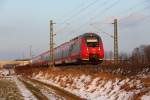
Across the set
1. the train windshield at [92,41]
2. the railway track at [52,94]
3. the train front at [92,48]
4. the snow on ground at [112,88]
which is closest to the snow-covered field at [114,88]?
the snow on ground at [112,88]

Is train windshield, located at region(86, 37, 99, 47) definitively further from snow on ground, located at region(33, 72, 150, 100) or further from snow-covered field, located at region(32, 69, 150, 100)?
snow on ground, located at region(33, 72, 150, 100)

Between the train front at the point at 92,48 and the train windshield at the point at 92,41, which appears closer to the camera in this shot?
the train front at the point at 92,48

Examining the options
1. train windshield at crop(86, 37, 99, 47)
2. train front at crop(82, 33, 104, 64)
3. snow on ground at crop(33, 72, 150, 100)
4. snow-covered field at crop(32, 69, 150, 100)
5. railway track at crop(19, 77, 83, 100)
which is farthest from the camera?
train windshield at crop(86, 37, 99, 47)

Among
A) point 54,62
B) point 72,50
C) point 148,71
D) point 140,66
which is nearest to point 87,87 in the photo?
point 140,66

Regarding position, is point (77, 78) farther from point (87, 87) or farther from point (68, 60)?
point (68, 60)

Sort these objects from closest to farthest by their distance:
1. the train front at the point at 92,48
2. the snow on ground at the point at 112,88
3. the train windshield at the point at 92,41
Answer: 1. the snow on ground at the point at 112,88
2. the train front at the point at 92,48
3. the train windshield at the point at 92,41

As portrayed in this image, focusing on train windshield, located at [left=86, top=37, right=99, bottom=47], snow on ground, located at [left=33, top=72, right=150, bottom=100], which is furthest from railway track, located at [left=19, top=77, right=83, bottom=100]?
train windshield, located at [left=86, top=37, right=99, bottom=47]

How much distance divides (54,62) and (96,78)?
3510cm

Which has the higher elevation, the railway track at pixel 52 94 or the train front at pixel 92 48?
the train front at pixel 92 48

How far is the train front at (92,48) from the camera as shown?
138 ft

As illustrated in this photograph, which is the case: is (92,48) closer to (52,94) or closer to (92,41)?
(92,41)

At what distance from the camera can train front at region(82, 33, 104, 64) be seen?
42.2 metres

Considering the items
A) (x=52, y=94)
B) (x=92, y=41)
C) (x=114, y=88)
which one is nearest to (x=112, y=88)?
(x=114, y=88)

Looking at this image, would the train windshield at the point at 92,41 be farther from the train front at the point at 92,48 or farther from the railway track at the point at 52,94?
the railway track at the point at 52,94
